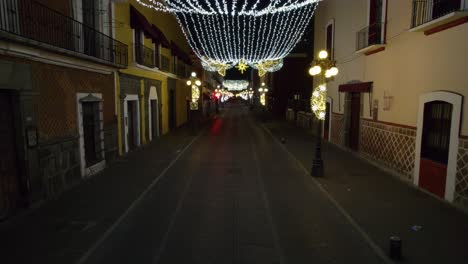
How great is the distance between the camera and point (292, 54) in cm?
3919

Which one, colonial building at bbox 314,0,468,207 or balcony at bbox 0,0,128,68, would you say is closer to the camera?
balcony at bbox 0,0,128,68

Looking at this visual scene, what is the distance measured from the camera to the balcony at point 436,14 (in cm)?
768

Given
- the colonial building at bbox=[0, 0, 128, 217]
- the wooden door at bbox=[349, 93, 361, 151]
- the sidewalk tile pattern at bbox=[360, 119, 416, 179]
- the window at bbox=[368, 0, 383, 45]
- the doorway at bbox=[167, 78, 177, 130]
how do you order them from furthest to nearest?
the doorway at bbox=[167, 78, 177, 130] < the wooden door at bbox=[349, 93, 361, 151] < the window at bbox=[368, 0, 383, 45] < the sidewalk tile pattern at bbox=[360, 119, 416, 179] < the colonial building at bbox=[0, 0, 128, 217]

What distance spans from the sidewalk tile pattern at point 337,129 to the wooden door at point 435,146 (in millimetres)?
7122

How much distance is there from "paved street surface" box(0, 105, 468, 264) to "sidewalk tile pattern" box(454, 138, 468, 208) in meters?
0.37

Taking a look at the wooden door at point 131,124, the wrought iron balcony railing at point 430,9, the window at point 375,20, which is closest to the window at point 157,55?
the wooden door at point 131,124

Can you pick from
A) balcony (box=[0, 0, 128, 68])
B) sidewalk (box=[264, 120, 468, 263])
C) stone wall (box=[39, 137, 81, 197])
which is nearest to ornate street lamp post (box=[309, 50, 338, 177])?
sidewalk (box=[264, 120, 468, 263])

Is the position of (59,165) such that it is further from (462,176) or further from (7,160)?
(462,176)

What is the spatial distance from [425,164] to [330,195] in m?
2.97

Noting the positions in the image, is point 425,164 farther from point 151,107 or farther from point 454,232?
point 151,107

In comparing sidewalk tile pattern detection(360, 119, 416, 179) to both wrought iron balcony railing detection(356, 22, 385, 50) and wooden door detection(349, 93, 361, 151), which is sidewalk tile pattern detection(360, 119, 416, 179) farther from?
wrought iron balcony railing detection(356, 22, 385, 50)

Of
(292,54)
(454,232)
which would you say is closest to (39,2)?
(454,232)

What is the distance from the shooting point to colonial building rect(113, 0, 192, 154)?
47.9 ft

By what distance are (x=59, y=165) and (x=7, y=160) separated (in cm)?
198
